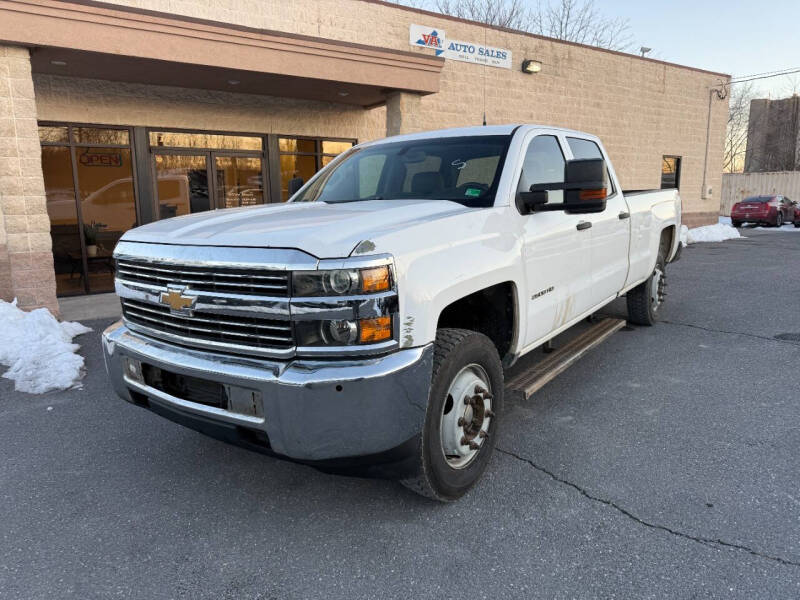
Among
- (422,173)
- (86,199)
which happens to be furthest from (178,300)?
(86,199)

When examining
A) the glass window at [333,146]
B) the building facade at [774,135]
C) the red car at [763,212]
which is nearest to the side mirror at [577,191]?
the glass window at [333,146]

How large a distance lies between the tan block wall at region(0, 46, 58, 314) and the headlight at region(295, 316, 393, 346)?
6533mm

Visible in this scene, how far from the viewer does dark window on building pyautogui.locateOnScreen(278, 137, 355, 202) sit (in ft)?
37.6

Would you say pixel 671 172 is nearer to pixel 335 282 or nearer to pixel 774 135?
pixel 335 282

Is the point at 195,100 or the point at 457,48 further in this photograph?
the point at 457,48

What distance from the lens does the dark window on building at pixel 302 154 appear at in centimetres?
1146

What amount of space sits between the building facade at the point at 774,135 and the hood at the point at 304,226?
60.0 meters

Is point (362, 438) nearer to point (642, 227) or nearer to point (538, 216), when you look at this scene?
point (538, 216)

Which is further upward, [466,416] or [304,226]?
[304,226]

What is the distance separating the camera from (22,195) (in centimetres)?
711

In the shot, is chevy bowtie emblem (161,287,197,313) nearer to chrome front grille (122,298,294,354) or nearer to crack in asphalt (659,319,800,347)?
chrome front grille (122,298,294,354)

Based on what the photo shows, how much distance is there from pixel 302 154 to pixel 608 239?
8344 mm

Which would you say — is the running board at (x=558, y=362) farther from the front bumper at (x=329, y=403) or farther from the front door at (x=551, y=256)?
the front bumper at (x=329, y=403)

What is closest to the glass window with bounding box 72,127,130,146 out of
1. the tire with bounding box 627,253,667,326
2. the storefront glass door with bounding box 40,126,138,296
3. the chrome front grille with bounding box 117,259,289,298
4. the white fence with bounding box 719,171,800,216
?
the storefront glass door with bounding box 40,126,138,296
